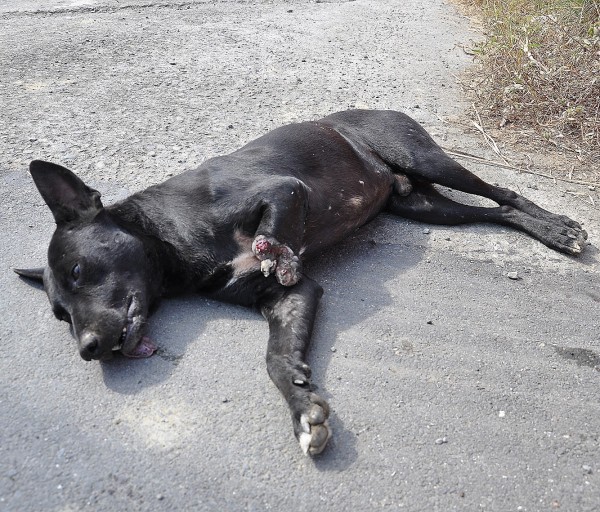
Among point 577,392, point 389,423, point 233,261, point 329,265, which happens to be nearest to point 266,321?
point 233,261

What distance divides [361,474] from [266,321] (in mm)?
1207

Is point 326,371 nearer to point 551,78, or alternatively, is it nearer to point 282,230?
point 282,230

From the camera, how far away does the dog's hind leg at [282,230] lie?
12.0ft

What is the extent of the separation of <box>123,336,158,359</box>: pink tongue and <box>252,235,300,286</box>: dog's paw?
27.5 inches

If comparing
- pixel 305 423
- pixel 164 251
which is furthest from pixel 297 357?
pixel 164 251

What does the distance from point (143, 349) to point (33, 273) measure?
0.95 m

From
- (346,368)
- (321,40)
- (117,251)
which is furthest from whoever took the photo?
(321,40)

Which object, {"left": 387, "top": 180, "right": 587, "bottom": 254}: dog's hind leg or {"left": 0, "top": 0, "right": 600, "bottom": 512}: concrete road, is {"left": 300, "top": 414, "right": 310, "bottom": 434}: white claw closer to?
{"left": 0, "top": 0, "right": 600, "bottom": 512}: concrete road

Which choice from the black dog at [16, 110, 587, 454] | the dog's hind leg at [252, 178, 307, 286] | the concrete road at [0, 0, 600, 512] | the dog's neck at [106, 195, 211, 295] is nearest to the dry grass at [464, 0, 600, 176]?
the concrete road at [0, 0, 600, 512]

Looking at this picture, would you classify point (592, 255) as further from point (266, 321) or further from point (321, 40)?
point (321, 40)

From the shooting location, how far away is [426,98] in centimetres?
642

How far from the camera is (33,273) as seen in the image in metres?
3.89

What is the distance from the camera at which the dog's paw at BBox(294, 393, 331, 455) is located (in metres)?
2.72

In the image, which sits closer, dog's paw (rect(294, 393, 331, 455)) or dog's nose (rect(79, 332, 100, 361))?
dog's paw (rect(294, 393, 331, 455))
